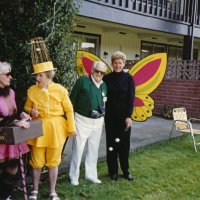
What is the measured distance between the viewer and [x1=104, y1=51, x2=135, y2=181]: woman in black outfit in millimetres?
5148

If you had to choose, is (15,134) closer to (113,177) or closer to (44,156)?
(44,156)

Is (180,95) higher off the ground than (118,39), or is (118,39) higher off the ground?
(118,39)

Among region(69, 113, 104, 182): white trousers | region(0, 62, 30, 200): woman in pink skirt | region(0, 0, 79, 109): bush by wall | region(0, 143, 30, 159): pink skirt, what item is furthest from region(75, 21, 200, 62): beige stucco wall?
region(0, 143, 30, 159): pink skirt

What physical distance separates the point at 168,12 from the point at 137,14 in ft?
5.80

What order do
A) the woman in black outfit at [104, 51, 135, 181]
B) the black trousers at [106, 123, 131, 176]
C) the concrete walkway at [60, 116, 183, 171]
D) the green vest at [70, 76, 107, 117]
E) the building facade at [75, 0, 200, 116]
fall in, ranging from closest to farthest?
1. the green vest at [70, 76, 107, 117]
2. the woman in black outfit at [104, 51, 135, 181]
3. the black trousers at [106, 123, 131, 176]
4. the concrete walkway at [60, 116, 183, 171]
5. the building facade at [75, 0, 200, 116]

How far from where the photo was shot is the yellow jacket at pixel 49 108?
4.22m

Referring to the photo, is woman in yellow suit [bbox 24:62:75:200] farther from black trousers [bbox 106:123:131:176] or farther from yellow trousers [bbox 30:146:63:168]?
black trousers [bbox 106:123:131:176]

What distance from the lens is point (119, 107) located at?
520 centimetres

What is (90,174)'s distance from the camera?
5266 millimetres

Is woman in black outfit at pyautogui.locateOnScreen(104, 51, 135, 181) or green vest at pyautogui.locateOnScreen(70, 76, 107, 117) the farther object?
woman in black outfit at pyautogui.locateOnScreen(104, 51, 135, 181)

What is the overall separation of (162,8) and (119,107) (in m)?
7.31

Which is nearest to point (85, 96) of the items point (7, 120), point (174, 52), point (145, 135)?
point (7, 120)

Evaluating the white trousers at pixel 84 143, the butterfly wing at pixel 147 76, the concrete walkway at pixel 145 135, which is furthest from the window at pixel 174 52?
the white trousers at pixel 84 143

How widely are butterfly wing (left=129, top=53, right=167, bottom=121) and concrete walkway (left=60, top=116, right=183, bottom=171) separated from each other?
4.30 feet
